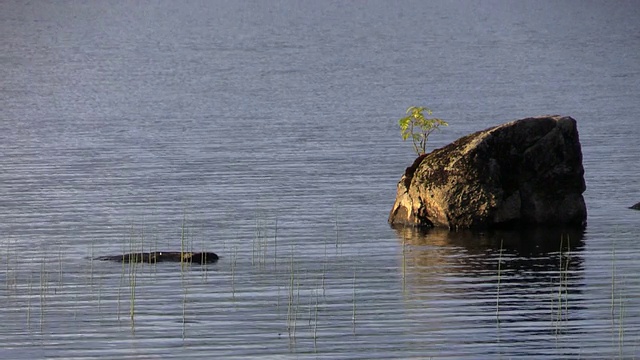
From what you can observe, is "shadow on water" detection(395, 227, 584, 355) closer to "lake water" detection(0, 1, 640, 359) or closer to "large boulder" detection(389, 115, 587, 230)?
"lake water" detection(0, 1, 640, 359)

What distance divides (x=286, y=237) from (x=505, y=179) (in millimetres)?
5192

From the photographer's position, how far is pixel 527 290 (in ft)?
94.3

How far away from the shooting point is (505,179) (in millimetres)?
36469

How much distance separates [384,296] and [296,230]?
927 cm

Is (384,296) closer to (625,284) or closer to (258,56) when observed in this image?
(625,284)

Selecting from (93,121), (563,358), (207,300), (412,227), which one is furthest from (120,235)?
(93,121)

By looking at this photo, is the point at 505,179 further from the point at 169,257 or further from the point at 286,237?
the point at 169,257

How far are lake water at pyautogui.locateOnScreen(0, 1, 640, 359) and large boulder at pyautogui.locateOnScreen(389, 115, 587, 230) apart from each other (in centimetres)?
83

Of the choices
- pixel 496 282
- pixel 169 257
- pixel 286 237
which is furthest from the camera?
pixel 286 237

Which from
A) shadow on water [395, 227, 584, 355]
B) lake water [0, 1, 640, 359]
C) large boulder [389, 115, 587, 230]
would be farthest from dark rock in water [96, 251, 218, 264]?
large boulder [389, 115, 587, 230]

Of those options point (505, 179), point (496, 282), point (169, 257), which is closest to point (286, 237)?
point (169, 257)

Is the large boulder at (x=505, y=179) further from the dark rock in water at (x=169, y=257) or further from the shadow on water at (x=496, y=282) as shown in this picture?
the dark rock in water at (x=169, y=257)

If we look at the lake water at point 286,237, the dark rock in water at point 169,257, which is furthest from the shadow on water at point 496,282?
the dark rock in water at point 169,257

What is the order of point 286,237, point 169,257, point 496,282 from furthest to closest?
point 286,237 → point 169,257 → point 496,282
